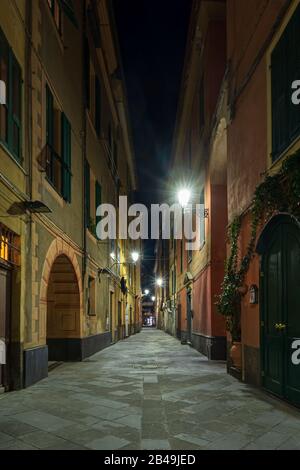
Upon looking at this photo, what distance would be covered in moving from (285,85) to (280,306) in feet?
12.0

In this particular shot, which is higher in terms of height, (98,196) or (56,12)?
(56,12)

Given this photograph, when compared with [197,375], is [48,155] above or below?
above

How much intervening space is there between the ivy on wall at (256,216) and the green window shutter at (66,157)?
14.7 ft

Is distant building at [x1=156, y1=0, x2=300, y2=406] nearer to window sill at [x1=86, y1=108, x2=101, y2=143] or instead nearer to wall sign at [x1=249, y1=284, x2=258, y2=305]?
wall sign at [x1=249, y1=284, x2=258, y2=305]

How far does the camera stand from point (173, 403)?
7.55 metres

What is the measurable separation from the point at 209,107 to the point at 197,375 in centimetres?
895

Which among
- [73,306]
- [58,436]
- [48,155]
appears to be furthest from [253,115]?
[73,306]

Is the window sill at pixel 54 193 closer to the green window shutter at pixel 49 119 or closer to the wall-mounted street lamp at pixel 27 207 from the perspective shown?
the green window shutter at pixel 49 119

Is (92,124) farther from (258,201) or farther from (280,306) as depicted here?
(280,306)

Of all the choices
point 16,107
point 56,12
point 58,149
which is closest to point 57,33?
point 56,12

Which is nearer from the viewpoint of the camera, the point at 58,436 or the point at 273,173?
the point at 58,436

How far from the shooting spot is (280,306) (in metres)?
7.82

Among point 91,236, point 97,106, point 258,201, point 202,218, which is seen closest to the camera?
point 258,201
